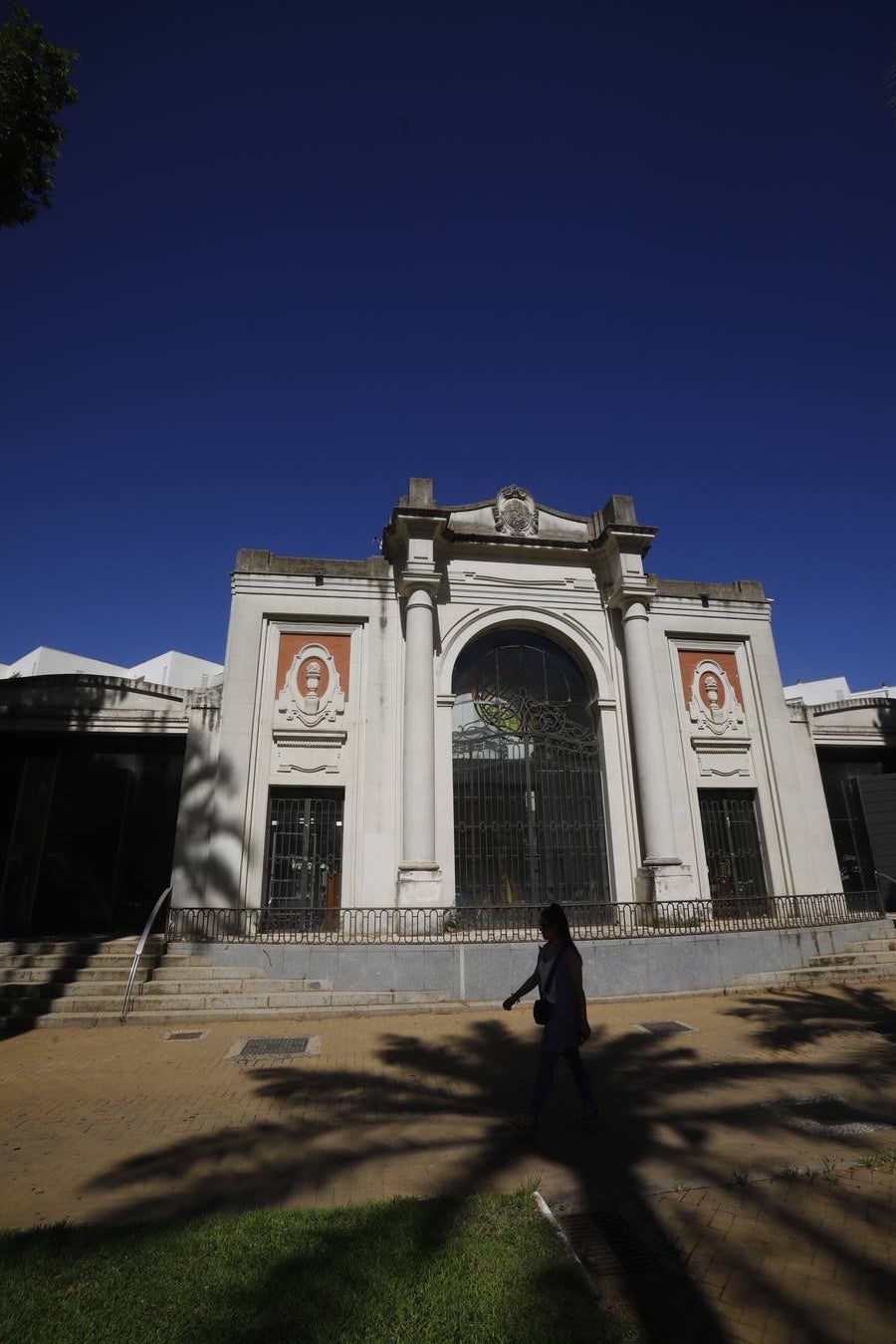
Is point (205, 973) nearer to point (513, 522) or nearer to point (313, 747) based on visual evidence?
point (313, 747)

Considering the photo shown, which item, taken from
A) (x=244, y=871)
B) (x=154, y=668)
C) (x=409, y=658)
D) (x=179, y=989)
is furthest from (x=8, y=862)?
(x=154, y=668)

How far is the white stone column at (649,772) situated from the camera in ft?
43.1

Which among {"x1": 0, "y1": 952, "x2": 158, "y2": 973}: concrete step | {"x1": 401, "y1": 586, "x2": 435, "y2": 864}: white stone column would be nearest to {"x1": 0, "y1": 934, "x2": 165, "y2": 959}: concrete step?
{"x1": 0, "y1": 952, "x2": 158, "y2": 973}: concrete step

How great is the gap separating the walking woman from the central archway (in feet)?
27.1

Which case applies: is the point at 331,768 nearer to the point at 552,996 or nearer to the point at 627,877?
the point at 627,877

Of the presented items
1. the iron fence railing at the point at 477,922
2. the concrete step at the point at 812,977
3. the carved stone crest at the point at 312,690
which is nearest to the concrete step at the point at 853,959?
the concrete step at the point at 812,977

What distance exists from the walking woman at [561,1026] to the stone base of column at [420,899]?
6367 mm

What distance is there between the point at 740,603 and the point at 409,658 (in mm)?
8604

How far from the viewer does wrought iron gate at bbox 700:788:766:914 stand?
47.9 feet

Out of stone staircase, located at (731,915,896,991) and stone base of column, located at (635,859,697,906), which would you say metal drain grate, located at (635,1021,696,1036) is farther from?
stone base of column, located at (635,859,697,906)

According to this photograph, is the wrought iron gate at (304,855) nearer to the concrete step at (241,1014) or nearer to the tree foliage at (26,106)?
the concrete step at (241,1014)

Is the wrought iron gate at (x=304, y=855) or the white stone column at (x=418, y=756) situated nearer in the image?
the white stone column at (x=418, y=756)

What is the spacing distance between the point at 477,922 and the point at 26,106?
12.8 meters

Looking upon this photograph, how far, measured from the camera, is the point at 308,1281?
9.96ft
